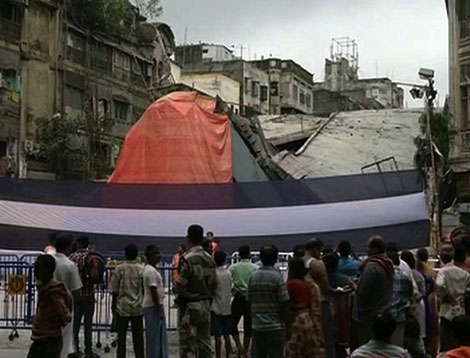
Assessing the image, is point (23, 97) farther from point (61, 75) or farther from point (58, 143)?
point (61, 75)

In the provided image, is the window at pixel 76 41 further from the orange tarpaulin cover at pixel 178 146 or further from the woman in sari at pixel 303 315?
the woman in sari at pixel 303 315

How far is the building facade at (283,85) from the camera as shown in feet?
204

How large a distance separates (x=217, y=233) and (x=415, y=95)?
14606 millimetres

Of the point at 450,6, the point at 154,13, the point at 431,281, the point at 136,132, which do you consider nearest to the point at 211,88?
the point at 154,13

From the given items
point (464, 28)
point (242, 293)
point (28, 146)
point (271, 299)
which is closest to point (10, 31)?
point (28, 146)

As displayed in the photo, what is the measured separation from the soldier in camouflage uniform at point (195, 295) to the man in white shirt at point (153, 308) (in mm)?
624

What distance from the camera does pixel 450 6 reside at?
1209 inches

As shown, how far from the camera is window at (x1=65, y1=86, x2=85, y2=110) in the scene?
120 ft

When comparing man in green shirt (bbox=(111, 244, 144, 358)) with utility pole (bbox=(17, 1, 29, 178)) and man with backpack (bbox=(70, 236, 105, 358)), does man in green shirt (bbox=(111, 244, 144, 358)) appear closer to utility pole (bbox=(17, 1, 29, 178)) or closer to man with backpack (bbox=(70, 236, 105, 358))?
man with backpack (bbox=(70, 236, 105, 358))

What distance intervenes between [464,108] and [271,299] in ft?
74.8

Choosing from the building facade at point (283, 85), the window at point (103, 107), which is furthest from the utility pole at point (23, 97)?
the building facade at point (283, 85)

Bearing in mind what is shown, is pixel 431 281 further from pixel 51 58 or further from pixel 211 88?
pixel 211 88

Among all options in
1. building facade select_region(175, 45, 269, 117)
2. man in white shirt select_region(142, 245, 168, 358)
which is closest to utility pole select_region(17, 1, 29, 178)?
building facade select_region(175, 45, 269, 117)

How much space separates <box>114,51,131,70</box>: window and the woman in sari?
33754mm
